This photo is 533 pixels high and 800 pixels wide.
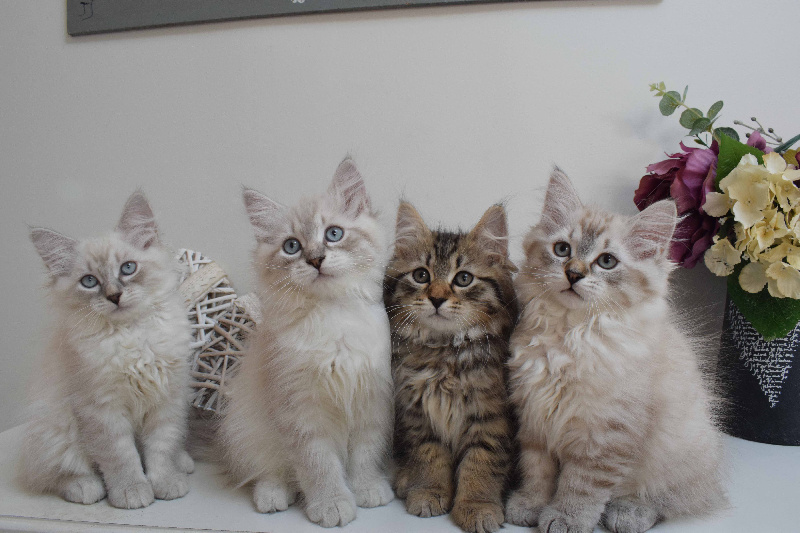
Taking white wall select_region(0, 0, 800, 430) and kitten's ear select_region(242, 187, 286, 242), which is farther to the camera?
white wall select_region(0, 0, 800, 430)

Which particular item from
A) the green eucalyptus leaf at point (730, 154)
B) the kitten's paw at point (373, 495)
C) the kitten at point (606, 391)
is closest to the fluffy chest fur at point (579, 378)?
the kitten at point (606, 391)

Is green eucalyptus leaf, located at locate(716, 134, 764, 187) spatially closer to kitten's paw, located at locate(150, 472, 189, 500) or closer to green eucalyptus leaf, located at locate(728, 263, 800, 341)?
green eucalyptus leaf, located at locate(728, 263, 800, 341)

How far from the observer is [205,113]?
1720mm

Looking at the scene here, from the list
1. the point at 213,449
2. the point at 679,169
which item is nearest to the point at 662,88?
the point at 679,169

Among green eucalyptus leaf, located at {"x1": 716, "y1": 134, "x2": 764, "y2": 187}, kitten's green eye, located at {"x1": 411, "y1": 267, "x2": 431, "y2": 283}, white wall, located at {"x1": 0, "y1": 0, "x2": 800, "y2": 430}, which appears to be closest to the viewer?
kitten's green eye, located at {"x1": 411, "y1": 267, "x2": 431, "y2": 283}

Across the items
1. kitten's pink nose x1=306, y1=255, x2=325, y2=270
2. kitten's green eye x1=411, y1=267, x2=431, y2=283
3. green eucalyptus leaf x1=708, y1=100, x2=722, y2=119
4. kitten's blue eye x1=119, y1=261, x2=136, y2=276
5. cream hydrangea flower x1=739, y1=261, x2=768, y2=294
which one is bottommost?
kitten's blue eye x1=119, y1=261, x2=136, y2=276

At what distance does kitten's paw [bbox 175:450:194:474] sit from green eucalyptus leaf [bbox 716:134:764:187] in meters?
1.45

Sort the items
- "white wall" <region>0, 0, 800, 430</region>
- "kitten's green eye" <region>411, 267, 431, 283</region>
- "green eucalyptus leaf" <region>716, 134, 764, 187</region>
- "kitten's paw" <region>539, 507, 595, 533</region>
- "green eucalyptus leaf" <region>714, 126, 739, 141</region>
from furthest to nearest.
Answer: "white wall" <region>0, 0, 800, 430</region>, "green eucalyptus leaf" <region>714, 126, 739, 141</region>, "green eucalyptus leaf" <region>716, 134, 764, 187</region>, "kitten's green eye" <region>411, 267, 431, 283</region>, "kitten's paw" <region>539, 507, 595, 533</region>

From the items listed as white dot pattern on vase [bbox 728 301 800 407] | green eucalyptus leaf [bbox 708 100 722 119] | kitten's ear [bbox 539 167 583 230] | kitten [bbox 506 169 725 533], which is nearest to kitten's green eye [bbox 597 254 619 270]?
kitten [bbox 506 169 725 533]

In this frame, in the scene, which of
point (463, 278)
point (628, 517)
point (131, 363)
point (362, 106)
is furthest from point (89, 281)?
point (628, 517)

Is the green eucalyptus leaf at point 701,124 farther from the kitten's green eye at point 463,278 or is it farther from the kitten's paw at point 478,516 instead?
the kitten's paw at point 478,516

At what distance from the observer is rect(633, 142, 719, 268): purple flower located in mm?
1301

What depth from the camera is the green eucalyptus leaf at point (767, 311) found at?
119 centimetres

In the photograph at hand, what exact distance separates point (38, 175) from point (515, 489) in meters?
1.91
